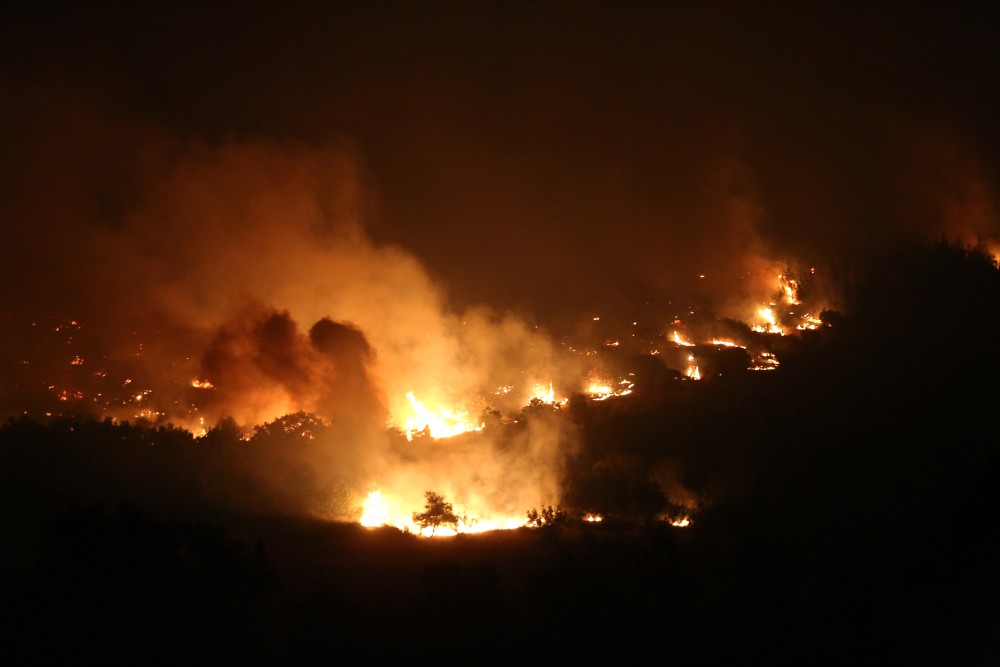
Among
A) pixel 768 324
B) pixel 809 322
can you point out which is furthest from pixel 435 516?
pixel 768 324

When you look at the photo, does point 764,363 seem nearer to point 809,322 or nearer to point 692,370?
point 692,370

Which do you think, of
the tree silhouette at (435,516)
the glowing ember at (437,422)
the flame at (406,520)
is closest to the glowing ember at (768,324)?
the glowing ember at (437,422)

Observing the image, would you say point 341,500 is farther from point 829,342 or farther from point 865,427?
point 829,342

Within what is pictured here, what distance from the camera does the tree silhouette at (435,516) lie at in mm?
37312

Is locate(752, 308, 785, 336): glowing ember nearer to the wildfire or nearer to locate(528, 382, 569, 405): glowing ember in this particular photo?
the wildfire

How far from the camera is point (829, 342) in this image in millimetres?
65625

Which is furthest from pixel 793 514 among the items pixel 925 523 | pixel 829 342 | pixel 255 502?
pixel 829 342

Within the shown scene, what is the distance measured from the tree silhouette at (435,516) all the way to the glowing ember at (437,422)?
12439 millimetres

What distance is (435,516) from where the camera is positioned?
3756 centimetres

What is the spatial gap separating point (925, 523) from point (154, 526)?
25.2 m

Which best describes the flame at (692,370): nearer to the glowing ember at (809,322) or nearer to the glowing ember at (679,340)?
the glowing ember at (679,340)

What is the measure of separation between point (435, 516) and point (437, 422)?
1752 cm

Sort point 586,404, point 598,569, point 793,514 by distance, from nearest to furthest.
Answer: point 598,569
point 793,514
point 586,404

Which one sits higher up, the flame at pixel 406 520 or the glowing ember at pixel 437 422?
the glowing ember at pixel 437 422
